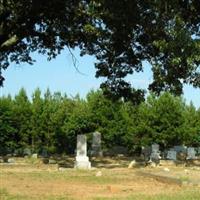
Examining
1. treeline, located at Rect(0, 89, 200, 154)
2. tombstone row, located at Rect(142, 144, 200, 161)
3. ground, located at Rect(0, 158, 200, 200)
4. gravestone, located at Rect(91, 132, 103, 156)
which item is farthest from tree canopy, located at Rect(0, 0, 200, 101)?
treeline, located at Rect(0, 89, 200, 154)

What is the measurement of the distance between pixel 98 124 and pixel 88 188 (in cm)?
2657

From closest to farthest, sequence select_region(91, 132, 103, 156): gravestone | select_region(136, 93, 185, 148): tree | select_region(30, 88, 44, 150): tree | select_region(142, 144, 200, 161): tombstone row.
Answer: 1. select_region(142, 144, 200, 161): tombstone row
2. select_region(91, 132, 103, 156): gravestone
3. select_region(136, 93, 185, 148): tree
4. select_region(30, 88, 44, 150): tree

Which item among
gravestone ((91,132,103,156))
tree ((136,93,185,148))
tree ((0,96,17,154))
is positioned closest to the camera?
gravestone ((91,132,103,156))

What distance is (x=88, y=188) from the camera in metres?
16.1

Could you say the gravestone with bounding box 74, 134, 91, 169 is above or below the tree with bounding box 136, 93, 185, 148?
below

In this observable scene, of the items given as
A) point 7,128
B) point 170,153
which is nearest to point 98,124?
point 7,128

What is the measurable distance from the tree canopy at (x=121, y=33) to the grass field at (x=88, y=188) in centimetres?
301

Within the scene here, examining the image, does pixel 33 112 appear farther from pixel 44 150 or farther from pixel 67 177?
pixel 67 177

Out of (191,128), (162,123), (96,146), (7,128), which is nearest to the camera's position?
(96,146)

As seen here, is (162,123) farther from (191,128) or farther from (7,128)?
(7,128)

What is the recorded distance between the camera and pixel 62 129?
1693 inches

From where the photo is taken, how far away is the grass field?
1350 cm

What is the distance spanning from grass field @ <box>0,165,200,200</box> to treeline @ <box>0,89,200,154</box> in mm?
21085

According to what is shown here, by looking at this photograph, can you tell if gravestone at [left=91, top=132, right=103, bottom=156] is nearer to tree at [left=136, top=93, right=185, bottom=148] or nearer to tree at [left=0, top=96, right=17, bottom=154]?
tree at [left=136, top=93, right=185, bottom=148]
